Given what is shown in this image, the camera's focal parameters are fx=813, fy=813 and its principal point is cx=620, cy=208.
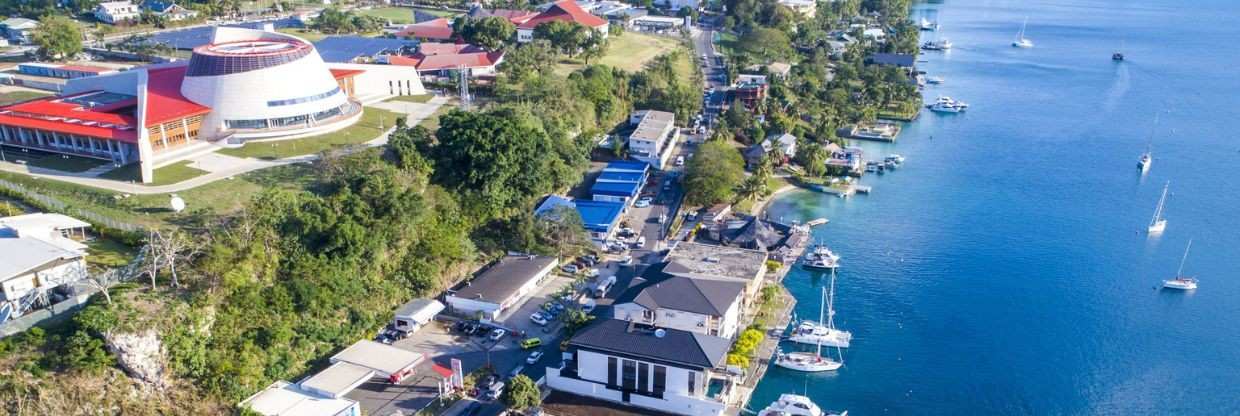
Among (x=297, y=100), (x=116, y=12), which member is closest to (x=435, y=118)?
(x=297, y=100)

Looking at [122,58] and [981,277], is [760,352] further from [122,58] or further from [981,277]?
[122,58]

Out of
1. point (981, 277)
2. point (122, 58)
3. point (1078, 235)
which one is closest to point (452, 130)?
point (981, 277)

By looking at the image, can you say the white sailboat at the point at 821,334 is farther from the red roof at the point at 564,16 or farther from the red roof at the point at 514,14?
the red roof at the point at 514,14

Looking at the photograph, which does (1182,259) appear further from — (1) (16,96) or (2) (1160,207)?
(1) (16,96)

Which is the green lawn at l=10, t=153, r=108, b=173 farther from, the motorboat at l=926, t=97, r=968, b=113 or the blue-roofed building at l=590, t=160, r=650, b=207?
the motorboat at l=926, t=97, r=968, b=113

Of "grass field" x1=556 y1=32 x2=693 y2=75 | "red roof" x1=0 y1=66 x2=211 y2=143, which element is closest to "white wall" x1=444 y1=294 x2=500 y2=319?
"red roof" x1=0 y1=66 x2=211 y2=143

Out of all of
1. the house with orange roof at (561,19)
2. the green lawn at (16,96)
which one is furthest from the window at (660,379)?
the house with orange roof at (561,19)

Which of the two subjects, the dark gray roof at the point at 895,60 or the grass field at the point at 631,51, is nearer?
the grass field at the point at 631,51
